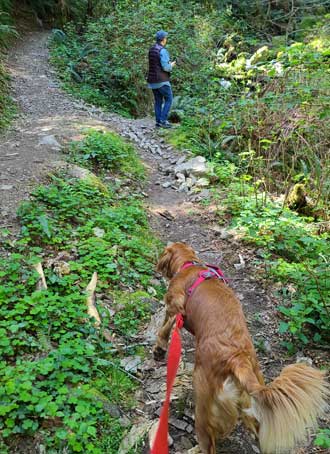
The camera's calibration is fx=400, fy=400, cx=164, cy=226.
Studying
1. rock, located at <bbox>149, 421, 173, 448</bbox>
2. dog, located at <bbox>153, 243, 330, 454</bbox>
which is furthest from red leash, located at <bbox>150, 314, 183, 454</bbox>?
rock, located at <bbox>149, 421, 173, 448</bbox>

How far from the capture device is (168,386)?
2.46 m

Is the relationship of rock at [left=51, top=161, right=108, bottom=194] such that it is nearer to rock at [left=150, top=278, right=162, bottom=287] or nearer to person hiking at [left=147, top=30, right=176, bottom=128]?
rock at [left=150, top=278, right=162, bottom=287]

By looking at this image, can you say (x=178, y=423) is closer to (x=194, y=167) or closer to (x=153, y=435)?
(x=153, y=435)

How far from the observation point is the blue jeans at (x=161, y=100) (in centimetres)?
A: 1060

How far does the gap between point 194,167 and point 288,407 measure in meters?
6.51

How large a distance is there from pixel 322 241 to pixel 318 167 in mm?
2235

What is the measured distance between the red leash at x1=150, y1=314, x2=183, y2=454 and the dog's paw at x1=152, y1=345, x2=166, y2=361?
0.58m

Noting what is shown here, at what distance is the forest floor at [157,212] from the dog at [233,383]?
20.4 inches

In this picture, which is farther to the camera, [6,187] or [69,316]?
[6,187]

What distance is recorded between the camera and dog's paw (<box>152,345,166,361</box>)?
353cm

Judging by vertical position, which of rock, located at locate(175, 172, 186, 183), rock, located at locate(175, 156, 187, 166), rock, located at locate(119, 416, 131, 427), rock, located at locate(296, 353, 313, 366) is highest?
rock, located at locate(119, 416, 131, 427)

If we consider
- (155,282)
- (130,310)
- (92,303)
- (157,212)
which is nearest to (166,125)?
(157,212)

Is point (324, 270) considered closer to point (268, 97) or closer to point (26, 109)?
point (268, 97)

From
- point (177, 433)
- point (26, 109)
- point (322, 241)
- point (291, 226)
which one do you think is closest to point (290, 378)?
point (177, 433)
